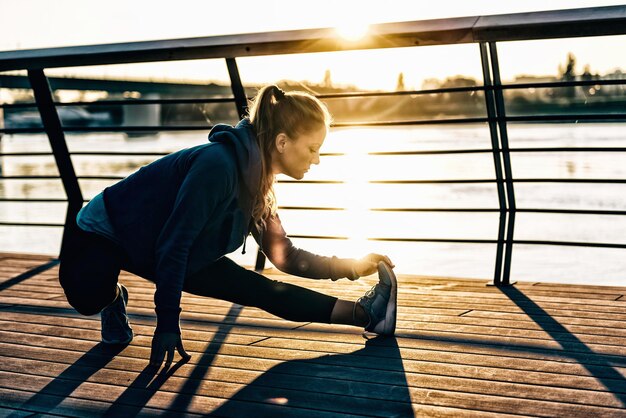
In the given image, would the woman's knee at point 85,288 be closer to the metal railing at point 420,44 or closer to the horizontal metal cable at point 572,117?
the metal railing at point 420,44

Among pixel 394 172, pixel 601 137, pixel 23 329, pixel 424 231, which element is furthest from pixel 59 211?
pixel 601 137

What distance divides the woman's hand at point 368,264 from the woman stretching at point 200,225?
0.15m

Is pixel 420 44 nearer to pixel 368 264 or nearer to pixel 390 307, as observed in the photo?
pixel 368 264

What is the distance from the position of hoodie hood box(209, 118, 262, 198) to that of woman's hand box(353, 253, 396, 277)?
0.60m

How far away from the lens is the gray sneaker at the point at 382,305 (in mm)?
2959

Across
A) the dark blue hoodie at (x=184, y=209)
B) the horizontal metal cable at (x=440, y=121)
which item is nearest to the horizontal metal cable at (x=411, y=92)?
the horizontal metal cable at (x=440, y=121)

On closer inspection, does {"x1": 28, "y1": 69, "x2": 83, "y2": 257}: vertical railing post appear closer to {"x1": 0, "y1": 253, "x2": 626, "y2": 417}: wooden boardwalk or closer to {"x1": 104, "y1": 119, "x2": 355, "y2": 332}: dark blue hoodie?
{"x1": 0, "y1": 253, "x2": 626, "y2": 417}: wooden boardwalk

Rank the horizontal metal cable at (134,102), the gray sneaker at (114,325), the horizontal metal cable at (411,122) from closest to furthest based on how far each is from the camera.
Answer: the gray sneaker at (114,325), the horizontal metal cable at (411,122), the horizontal metal cable at (134,102)

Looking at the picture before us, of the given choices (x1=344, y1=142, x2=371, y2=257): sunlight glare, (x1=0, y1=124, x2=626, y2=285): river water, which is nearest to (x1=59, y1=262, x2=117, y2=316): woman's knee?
(x1=0, y1=124, x2=626, y2=285): river water

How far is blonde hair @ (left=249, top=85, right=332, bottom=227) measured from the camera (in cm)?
266

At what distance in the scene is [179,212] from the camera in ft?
8.22

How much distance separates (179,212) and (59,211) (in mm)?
11164

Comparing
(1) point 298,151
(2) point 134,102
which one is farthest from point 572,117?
(2) point 134,102

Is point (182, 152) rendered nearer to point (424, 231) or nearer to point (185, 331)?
point (185, 331)
